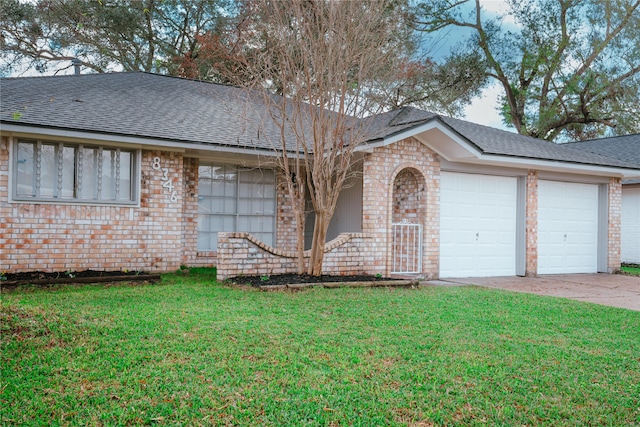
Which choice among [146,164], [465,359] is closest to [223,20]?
[146,164]

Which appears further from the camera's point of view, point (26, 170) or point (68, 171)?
point (68, 171)

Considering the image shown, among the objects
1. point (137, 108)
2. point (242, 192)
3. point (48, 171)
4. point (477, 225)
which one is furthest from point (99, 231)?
point (477, 225)

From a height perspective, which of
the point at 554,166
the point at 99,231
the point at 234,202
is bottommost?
the point at 99,231

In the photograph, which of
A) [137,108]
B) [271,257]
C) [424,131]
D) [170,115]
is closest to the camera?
[271,257]

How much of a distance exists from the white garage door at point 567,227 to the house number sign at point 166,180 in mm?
9049

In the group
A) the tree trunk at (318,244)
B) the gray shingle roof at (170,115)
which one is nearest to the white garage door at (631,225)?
the gray shingle roof at (170,115)

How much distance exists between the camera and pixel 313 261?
10008 millimetres

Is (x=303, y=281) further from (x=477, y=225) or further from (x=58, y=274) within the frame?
(x=477, y=225)

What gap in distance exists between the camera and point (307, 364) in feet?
15.1

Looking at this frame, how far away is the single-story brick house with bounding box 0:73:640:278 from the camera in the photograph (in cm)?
985

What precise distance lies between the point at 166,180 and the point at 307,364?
7.54 metres

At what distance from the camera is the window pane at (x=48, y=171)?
32.6 ft

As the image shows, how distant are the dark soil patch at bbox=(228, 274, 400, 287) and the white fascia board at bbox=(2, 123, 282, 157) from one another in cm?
301

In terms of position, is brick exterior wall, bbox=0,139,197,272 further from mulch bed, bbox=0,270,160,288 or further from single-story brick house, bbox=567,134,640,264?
single-story brick house, bbox=567,134,640,264
